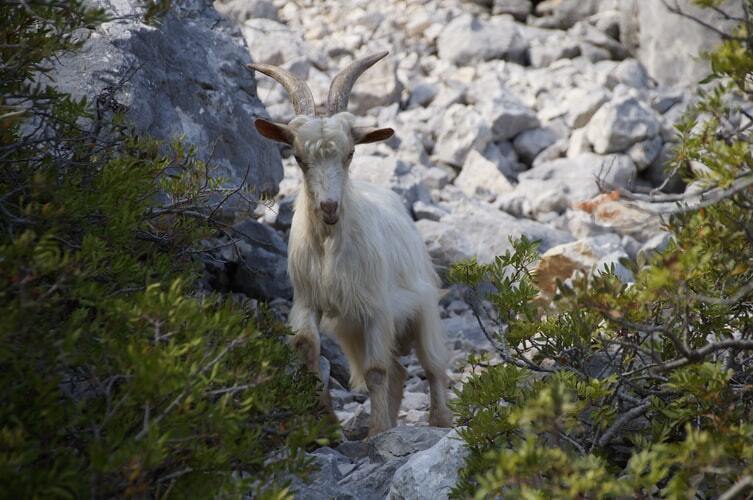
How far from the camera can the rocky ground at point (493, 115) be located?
8570 mm

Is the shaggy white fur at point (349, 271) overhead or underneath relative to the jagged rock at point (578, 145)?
overhead

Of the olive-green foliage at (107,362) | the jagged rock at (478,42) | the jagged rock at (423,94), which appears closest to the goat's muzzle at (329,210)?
the olive-green foliage at (107,362)

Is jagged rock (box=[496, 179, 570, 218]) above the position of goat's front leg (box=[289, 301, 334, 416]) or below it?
below

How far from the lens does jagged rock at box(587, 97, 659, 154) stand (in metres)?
11.1

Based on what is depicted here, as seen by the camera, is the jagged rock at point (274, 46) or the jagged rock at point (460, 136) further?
the jagged rock at point (274, 46)

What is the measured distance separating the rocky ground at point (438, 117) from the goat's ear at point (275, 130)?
1.53 ft

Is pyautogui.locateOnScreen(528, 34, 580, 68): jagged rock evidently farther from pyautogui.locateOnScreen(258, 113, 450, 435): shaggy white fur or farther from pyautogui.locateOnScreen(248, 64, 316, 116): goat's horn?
pyautogui.locateOnScreen(248, 64, 316, 116): goat's horn

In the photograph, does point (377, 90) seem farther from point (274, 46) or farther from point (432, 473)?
point (432, 473)

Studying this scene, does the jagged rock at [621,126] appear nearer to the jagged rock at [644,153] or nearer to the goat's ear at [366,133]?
the jagged rock at [644,153]

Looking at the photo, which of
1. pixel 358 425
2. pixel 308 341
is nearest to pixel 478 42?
pixel 358 425

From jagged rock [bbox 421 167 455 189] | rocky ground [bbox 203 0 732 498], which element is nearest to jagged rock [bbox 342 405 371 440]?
rocky ground [bbox 203 0 732 498]

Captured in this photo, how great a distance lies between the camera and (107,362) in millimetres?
2945

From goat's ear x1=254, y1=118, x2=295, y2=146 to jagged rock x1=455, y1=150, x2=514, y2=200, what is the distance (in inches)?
226

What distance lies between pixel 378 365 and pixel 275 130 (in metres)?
1.48
